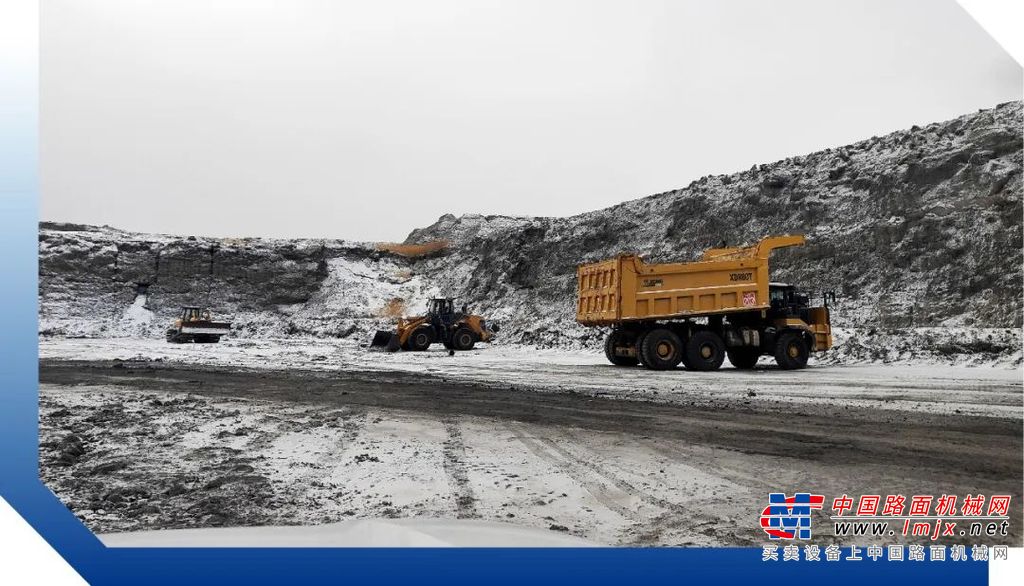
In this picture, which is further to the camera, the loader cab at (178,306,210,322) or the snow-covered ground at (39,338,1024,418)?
the loader cab at (178,306,210,322)

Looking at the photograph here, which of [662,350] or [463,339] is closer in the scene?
[662,350]

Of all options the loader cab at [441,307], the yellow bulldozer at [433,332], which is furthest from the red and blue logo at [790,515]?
the yellow bulldozer at [433,332]

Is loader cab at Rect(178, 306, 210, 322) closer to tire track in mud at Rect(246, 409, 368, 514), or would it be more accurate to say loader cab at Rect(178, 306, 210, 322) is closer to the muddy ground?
the muddy ground

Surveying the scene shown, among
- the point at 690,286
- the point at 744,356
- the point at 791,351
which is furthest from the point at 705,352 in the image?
the point at 791,351

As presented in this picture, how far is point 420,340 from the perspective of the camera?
54.7ft

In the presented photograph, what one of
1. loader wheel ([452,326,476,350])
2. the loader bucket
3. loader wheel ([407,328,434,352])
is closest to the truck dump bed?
loader wheel ([452,326,476,350])

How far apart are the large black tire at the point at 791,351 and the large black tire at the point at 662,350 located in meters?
1.82

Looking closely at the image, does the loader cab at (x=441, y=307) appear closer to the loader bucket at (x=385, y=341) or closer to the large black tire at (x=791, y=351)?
the loader bucket at (x=385, y=341)

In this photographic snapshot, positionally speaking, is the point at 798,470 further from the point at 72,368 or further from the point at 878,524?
the point at 72,368

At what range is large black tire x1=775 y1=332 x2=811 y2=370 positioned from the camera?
1093 centimetres

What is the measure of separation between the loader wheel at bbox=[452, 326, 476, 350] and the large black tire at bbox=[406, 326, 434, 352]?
0.67 meters

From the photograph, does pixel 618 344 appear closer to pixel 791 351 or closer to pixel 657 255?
pixel 791 351

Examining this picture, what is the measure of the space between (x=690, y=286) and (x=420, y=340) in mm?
8284

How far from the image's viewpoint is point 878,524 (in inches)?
102
